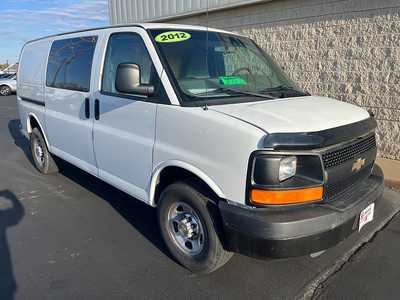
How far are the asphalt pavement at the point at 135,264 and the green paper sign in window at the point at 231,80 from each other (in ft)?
5.33

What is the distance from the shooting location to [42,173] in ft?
18.9

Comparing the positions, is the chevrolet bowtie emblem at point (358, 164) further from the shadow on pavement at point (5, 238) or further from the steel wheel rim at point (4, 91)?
the steel wheel rim at point (4, 91)

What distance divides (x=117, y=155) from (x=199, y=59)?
1.27m

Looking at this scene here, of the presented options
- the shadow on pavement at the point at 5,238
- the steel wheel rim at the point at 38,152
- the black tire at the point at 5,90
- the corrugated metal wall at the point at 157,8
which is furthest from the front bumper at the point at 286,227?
the black tire at the point at 5,90

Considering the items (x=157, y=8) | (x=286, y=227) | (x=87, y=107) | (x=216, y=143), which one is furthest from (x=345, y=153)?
(x=157, y=8)

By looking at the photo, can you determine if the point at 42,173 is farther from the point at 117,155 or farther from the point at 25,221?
the point at 117,155

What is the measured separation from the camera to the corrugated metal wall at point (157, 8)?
800 centimetres

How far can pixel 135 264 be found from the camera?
10.3 feet

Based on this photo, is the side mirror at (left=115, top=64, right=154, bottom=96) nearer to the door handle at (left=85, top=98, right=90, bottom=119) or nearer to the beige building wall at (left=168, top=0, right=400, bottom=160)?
the door handle at (left=85, top=98, right=90, bottom=119)

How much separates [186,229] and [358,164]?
1.51m

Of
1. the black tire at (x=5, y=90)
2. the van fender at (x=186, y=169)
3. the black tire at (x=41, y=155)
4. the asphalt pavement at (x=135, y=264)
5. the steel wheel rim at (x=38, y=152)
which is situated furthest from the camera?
the black tire at (x=5, y=90)

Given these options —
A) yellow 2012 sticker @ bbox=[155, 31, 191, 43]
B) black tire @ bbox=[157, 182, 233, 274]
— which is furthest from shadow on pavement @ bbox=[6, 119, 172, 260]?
yellow 2012 sticker @ bbox=[155, 31, 191, 43]

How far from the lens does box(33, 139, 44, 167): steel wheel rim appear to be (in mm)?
5620

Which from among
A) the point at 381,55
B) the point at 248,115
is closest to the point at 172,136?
the point at 248,115
